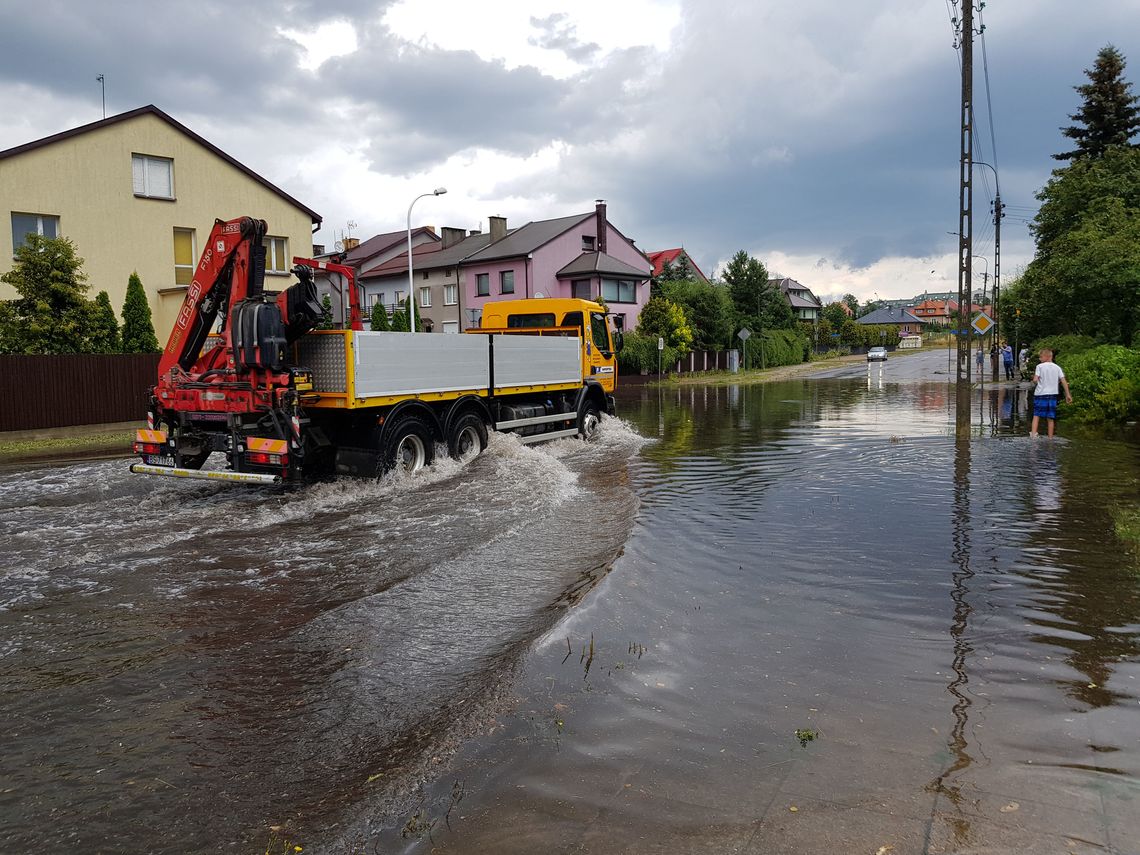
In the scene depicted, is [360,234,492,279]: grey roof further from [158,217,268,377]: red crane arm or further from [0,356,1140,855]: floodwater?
[0,356,1140,855]: floodwater

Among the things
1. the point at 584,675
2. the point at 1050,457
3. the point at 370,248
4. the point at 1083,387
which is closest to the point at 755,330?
the point at 370,248

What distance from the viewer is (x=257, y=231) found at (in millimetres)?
11031

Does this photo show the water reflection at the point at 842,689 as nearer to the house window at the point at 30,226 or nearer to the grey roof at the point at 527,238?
the house window at the point at 30,226

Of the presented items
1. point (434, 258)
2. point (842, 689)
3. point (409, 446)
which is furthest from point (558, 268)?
point (842, 689)

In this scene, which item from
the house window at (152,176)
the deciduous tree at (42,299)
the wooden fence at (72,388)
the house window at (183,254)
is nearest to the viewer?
the wooden fence at (72,388)

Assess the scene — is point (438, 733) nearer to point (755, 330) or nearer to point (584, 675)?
point (584, 675)

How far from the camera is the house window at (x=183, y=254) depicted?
92.6 ft

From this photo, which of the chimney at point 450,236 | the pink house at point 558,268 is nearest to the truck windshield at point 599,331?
the pink house at point 558,268

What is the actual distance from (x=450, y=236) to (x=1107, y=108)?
38993mm

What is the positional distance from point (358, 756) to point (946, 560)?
556 centimetres

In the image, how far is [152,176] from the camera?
2745 centimetres

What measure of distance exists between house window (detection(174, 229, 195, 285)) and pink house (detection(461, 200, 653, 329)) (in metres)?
22.5

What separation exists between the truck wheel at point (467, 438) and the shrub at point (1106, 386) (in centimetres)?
1360

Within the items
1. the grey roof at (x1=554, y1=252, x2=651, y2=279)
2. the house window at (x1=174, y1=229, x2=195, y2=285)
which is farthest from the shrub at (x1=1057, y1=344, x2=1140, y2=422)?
the grey roof at (x1=554, y1=252, x2=651, y2=279)
